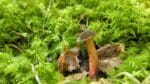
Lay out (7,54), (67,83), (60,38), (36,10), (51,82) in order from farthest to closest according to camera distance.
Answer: (36,10), (60,38), (7,54), (51,82), (67,83)

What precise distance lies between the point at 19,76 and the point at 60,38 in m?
0.32

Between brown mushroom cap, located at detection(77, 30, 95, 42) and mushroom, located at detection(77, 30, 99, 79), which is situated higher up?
brown mushroom cap, located at detection(77, 30, 95, 42)

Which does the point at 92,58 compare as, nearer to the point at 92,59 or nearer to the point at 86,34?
the point at 92,59

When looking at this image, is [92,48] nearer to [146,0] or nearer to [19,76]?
[19,76]

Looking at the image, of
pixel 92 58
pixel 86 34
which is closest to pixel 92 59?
pixel 92 58

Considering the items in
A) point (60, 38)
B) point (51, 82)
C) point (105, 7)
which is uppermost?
point (105, 7)

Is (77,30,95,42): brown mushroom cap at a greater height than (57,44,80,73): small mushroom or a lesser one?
greater

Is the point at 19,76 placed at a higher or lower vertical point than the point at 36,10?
lower

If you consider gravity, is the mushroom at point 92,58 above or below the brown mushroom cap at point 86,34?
below

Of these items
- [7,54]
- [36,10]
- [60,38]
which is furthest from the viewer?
[36,10]

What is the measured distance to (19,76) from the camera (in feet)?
4.67

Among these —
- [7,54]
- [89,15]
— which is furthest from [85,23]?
[7,54]

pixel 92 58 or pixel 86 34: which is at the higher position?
pixel 86 34

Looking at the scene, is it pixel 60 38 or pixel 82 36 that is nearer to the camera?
pixel 82 36
